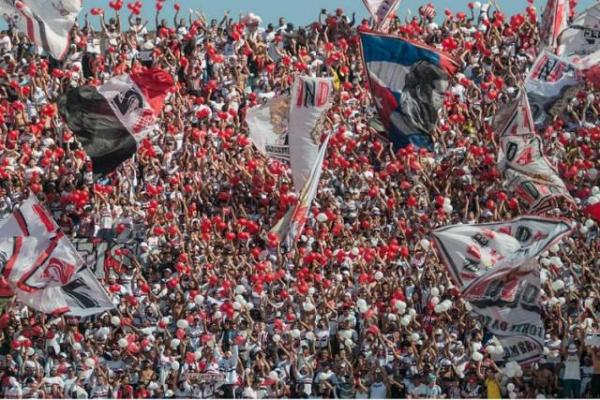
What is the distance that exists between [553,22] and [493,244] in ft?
30.5

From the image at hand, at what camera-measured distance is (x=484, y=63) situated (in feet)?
141

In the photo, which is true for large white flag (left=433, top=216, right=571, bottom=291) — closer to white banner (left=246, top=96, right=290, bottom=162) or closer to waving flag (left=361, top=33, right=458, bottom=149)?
waving flag (left=361, top=33, right=458, bottom=149)

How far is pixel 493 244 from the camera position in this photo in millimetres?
34094

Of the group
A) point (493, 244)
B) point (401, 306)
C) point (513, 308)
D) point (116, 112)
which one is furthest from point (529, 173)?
point (116, 112)

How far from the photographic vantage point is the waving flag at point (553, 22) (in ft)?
139

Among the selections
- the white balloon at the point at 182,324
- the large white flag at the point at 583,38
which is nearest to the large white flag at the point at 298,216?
the white balloon at the point at 182,324

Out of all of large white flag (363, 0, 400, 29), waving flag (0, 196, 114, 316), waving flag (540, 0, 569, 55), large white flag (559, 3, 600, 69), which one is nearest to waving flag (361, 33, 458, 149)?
large white flag (559, 3, 600, 69)

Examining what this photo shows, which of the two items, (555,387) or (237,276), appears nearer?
(555,387)

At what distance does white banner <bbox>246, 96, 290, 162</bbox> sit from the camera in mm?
40531

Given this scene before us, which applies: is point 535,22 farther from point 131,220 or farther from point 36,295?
point 36,295

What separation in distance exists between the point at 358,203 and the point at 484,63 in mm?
4968

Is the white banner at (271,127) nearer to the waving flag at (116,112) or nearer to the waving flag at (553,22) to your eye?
the waving flag at (116,112)

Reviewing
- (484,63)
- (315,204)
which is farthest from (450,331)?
(484,63)

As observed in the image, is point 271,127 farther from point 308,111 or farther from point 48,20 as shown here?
point 48,20
